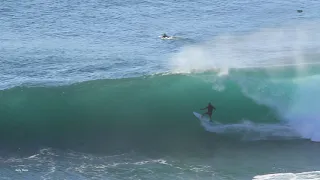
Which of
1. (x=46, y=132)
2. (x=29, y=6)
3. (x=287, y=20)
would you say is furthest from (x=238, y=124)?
(x=29, y=6)

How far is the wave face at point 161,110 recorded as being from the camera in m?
22.0

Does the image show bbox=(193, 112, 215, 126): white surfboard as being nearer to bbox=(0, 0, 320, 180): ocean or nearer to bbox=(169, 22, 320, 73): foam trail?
bbox=(0, 0, 320, 180): ocean

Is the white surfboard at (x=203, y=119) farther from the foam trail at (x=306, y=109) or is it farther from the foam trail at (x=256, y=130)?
the foam trail at (x=306, y=109)

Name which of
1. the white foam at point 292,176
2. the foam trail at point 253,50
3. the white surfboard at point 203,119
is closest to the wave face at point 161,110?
the white surfboard at point 203,119

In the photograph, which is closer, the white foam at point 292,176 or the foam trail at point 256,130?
the white foam at point 292,176

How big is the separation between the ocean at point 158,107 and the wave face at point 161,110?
4 cm

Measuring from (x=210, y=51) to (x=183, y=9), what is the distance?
11453mm

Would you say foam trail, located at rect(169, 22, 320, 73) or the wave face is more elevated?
foam trail, located at rect(169, 22, 320, 73)

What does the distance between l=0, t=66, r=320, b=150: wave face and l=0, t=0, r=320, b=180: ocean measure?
0.04 meters

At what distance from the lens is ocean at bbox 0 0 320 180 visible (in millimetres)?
20156

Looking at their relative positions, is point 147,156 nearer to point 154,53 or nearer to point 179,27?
point 154,53

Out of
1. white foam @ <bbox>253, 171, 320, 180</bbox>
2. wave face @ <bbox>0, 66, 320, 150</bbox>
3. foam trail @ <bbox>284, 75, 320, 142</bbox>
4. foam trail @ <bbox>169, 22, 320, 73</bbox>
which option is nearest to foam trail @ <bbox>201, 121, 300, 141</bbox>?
wave face @ <bbox>0, 66, 320, 150</bbox>

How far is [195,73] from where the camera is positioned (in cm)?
2509

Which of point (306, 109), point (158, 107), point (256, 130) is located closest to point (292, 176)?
point (256, 130)
